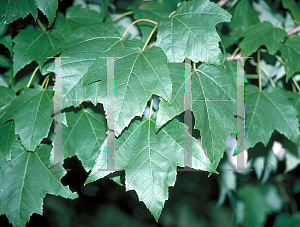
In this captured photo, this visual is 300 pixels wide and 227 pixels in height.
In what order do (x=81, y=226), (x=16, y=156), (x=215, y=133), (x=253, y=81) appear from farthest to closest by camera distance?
(x=81, y=226) → (x=253, y=81) → (x=16, y=156) → (x=215, y=133)

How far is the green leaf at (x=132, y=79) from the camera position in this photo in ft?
1.59

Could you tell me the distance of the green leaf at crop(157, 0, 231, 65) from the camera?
0.55 m

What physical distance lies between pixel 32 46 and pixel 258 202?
144cm

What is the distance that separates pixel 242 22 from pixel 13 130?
A: 2.85 feet

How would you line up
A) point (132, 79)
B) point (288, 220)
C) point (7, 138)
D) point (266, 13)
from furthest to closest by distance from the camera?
point (288, 220) < point (266, 13) < point (7, 138) < point (132, 79)

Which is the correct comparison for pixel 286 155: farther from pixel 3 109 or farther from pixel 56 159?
pixel 3 109

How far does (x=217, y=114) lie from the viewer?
550 mm

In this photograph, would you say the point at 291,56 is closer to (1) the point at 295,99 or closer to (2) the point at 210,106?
(1) the point at 295,99

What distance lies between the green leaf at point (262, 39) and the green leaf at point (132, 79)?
35cm

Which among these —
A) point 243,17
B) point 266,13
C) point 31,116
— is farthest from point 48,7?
point 266,13

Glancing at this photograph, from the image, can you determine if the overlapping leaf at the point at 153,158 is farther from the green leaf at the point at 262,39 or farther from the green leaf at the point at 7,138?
the green leaf at the point at 262,39

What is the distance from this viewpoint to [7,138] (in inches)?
24.3

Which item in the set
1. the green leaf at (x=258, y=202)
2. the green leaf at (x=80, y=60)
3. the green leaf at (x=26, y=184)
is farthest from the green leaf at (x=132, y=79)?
the green leaf at (x=258, y=202)

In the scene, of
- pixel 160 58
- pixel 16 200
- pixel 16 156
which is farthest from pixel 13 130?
pixel 160 58
